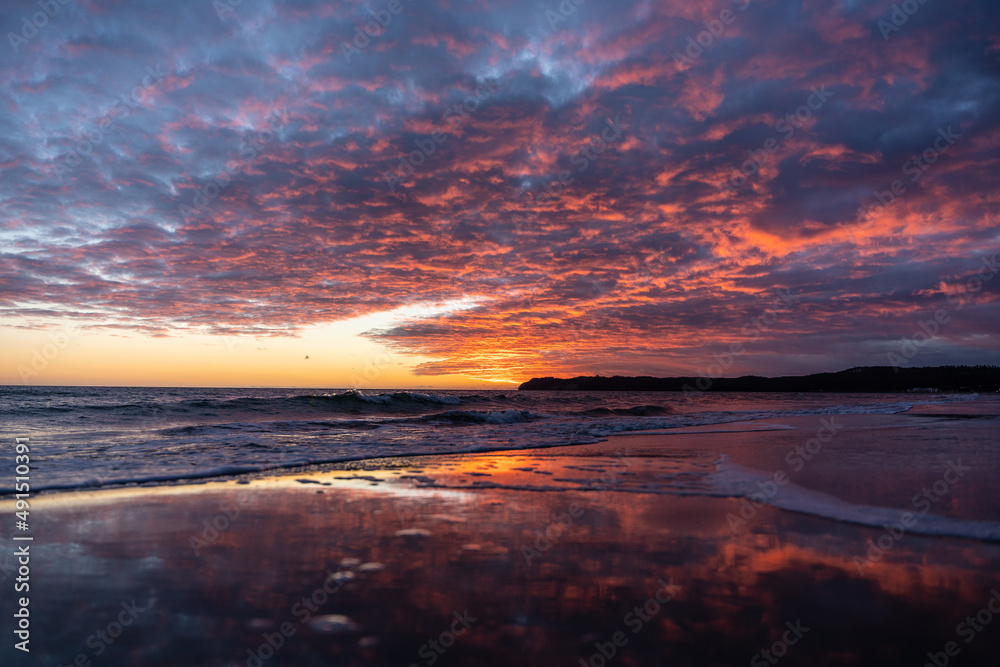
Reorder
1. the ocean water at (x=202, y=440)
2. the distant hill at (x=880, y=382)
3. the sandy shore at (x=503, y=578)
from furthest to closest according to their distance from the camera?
the distant hill at (x=880, y=382) → the ocean water at (x=202, y=440) → the sandy shore at (x=503, y=578)

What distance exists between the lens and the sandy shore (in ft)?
9.42

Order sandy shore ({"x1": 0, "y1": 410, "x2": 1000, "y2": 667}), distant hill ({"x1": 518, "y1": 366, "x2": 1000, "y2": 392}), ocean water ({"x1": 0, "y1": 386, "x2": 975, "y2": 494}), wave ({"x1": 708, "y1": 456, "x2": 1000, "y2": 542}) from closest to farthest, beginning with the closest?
sandy shore ({"x1": 0, "y1": 410, "x2": 1000, "y2": 667}) < wave ({"x1": 708, "y1": 456, "x2": 1000, "y2": 542}) < ocean water ({"x1": 0, "y1": 386, "x2": 975, "y2": 494}) < distant hill ({"x1": 518, "y1": 366, "x2": 1000, "y2": 392})

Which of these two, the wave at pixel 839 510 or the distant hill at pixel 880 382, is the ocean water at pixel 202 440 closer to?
the wave at pixel 839 510

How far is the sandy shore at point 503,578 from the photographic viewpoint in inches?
113

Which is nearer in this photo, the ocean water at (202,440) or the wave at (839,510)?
the wave at (839,510)

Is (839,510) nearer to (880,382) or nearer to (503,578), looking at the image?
(503,578)

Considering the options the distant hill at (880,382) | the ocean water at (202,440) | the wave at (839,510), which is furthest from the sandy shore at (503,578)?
the distant hill at (880,382)

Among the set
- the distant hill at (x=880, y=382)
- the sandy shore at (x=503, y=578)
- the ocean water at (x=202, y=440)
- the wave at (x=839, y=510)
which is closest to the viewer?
the sandy shore at (x=503, y=578)

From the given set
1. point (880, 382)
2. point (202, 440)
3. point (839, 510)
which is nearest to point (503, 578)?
point (839, 510)

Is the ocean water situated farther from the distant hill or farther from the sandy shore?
the distant hill

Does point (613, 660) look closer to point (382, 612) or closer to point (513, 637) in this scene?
point (513, 637)

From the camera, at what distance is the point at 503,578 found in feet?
12.6

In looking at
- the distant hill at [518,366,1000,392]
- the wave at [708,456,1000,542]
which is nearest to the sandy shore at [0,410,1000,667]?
the wave at [708,456,1000,542]

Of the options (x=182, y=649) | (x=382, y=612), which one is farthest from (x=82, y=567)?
(x=382, y=612)
